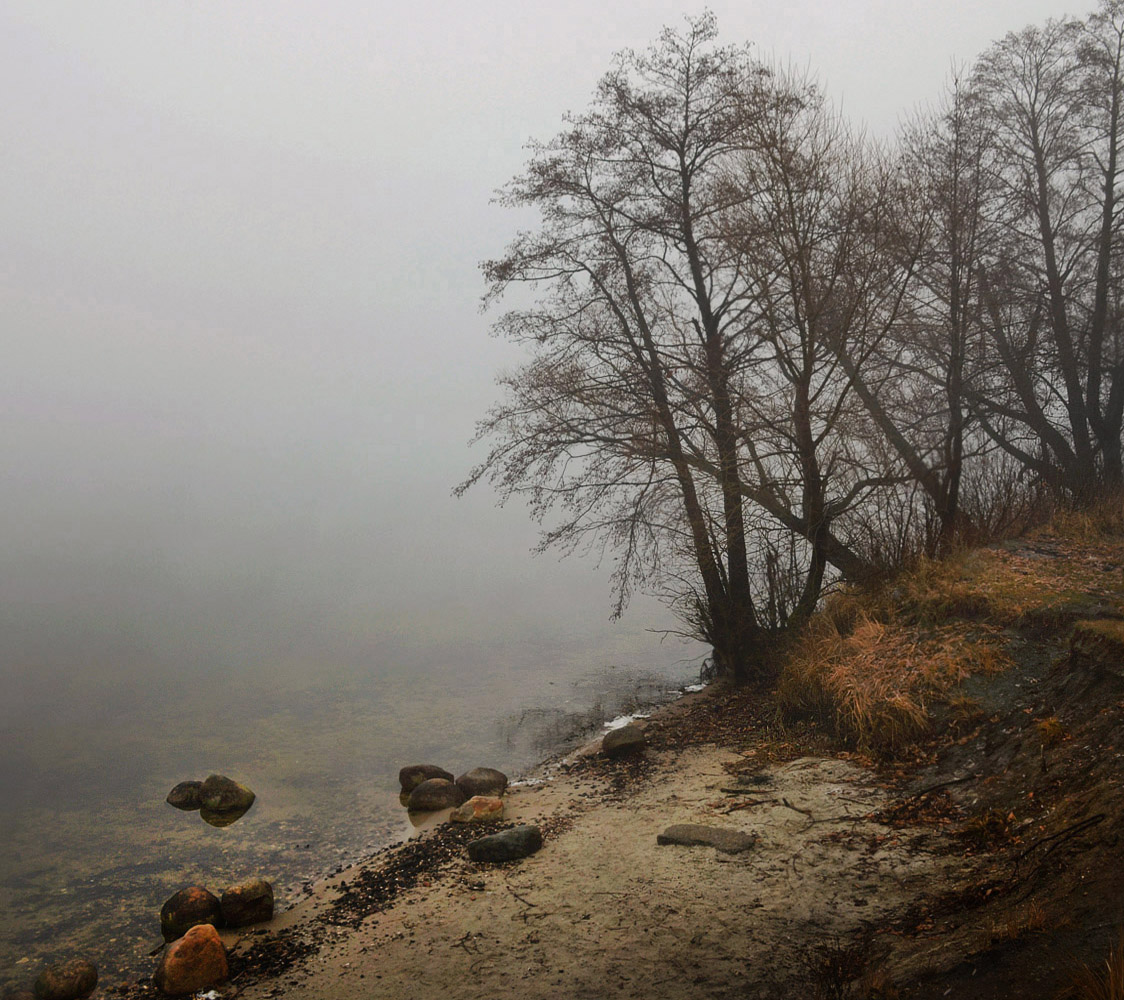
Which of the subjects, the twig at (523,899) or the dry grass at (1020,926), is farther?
the twig at (523,899)

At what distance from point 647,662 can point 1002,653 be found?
10.1 m

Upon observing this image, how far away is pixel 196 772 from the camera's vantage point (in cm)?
1197

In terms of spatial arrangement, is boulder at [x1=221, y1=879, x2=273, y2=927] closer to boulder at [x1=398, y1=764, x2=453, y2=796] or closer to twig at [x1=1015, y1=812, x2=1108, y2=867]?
boulder at [x1=398, y1=764, x2=453, y2=796]

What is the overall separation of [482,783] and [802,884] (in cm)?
519

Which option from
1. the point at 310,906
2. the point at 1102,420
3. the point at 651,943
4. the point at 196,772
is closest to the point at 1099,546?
the point at 1102,420

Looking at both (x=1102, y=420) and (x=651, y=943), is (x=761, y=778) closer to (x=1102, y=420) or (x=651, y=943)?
(x=651, y=943)

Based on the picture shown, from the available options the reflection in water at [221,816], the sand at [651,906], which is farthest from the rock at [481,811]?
the reflection in water at [221,816]

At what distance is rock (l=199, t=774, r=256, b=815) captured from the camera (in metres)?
10.5

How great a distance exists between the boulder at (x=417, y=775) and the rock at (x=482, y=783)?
465 mm

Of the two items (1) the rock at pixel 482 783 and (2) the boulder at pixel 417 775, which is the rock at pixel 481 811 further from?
(2) the boulder at pixel 417 775

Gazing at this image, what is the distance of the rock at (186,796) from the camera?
10.7 meters

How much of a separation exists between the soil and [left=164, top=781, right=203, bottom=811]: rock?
142 inches

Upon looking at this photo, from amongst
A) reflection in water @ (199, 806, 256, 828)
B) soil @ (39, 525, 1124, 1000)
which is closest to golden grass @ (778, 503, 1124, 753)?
soil @ (39, 525, 1124, 1000)

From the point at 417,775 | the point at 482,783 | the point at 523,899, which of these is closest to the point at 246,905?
the point at 523,899
